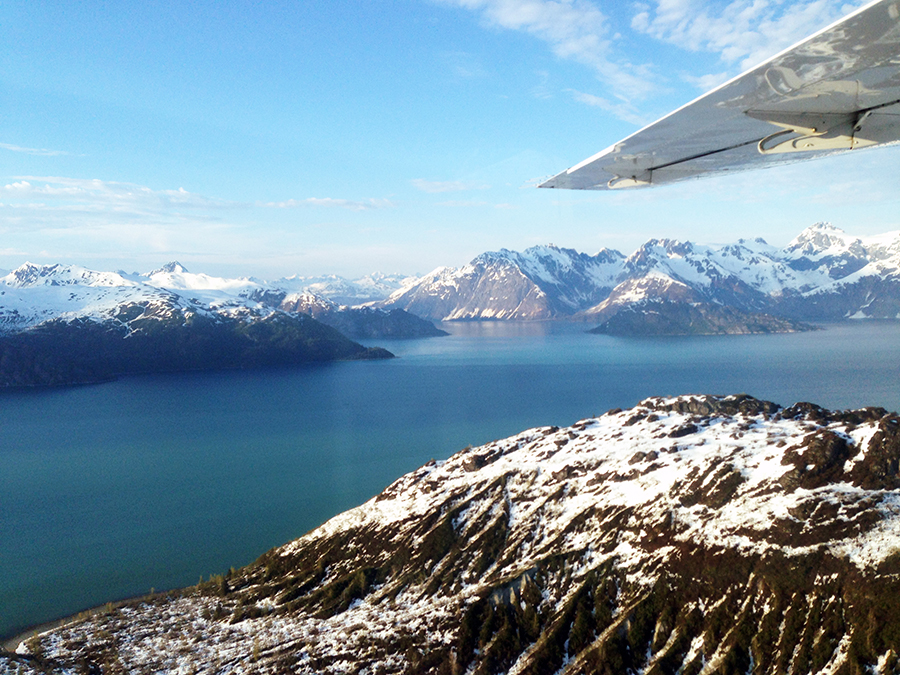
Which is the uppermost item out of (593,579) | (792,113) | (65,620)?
(792,113)

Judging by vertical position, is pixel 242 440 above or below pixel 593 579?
below

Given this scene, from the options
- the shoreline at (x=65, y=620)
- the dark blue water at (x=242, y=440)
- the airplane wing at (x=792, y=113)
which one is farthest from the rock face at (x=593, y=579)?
the airplane wing at (x=792, y=113)

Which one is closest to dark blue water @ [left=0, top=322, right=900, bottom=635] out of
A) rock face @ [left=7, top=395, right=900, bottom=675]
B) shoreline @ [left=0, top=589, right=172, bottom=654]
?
shoreline @ [left=0, top=589, right=172, bottom=654]

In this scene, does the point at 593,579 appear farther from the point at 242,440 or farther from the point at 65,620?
the point at 242,440

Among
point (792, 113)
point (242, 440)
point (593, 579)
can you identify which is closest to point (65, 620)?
point (593, 579)

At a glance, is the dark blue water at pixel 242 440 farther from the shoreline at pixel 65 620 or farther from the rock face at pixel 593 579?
the rock face at pixel 593 579

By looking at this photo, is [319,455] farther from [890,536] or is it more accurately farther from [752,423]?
[890,536]

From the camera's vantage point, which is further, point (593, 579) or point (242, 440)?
point (242, 440)
